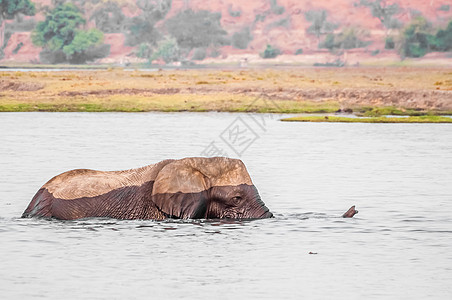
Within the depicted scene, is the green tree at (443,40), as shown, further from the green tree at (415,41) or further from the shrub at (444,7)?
the shrub at (444,7)

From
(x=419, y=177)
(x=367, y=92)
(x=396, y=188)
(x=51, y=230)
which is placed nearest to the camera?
(x=51, y=230)

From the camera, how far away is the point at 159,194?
13.3 m

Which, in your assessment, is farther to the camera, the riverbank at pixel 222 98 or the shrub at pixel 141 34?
the shrub at pixel 141 34

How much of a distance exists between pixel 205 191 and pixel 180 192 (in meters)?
0.38

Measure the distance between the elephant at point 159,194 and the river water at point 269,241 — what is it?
0.22 meters

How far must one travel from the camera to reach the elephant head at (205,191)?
1326 cm

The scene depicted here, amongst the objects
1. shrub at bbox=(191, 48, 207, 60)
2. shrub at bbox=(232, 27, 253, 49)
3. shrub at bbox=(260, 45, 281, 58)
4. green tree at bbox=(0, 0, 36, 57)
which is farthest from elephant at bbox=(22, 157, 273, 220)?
shrub at bbox=(232, 27, 253, 49)

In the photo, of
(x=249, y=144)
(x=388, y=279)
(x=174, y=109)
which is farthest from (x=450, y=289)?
(x=174, y=109)

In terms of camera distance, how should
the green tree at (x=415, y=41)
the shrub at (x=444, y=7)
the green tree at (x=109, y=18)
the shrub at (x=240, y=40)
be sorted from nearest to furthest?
1. the green tree at (x=415, y=41)
2. the shrub at (x=240, y=40)
3. the green tree at (x=109, y=18)
4. the shrub at (x=444, y=7)

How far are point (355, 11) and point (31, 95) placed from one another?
119 metres

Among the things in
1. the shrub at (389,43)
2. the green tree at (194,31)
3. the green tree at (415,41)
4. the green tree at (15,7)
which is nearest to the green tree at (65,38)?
the green tree at (15,7)

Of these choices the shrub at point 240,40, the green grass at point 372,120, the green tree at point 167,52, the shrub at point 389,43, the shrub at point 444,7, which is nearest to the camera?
the green grass at point 372,120

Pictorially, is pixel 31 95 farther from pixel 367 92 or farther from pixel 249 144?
pixel 249 144

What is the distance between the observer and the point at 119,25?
15250 centimetres
